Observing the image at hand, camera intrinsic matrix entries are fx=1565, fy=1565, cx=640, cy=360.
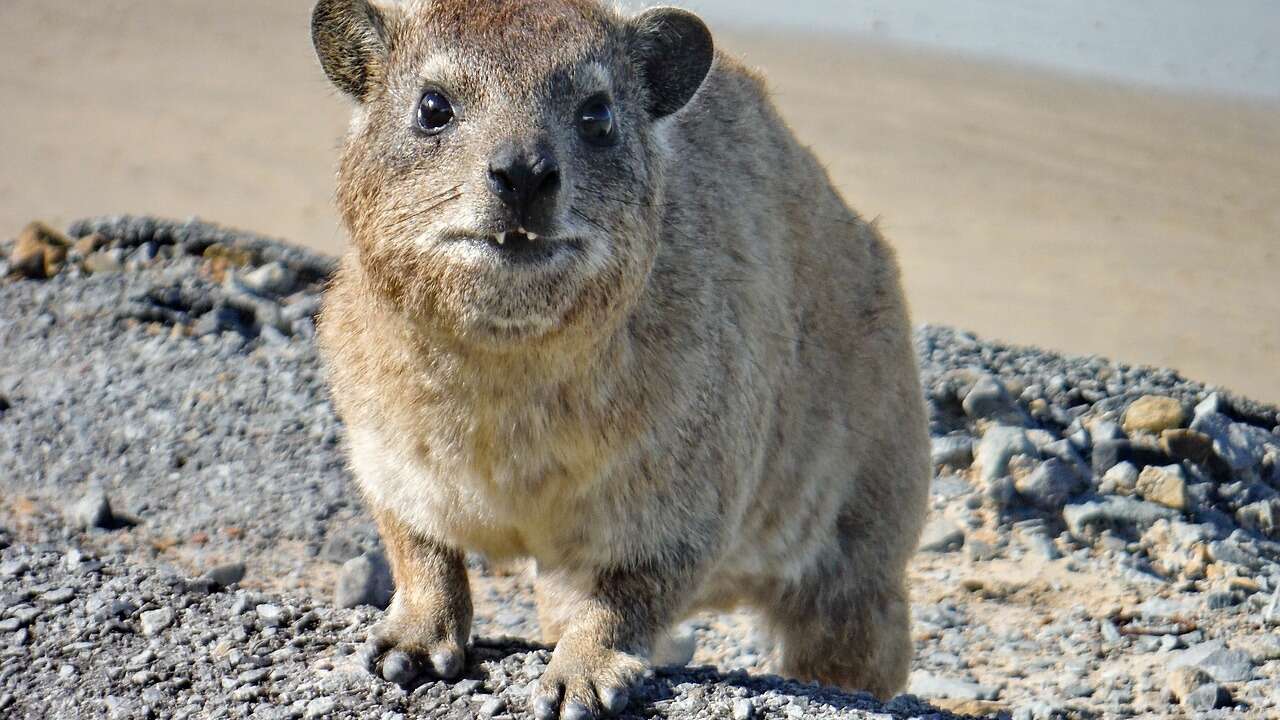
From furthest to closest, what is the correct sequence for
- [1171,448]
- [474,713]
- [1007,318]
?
[1007,318] < [1171,448] < [474,713]

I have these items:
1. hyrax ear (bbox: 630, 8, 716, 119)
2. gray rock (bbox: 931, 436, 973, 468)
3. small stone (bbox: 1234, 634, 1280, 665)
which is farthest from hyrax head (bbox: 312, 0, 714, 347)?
gray rock (bbox: 931, 436, 973, 468)

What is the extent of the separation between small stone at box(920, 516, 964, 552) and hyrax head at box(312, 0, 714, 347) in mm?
3873

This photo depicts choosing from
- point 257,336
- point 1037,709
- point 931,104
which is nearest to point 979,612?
point 1037,709

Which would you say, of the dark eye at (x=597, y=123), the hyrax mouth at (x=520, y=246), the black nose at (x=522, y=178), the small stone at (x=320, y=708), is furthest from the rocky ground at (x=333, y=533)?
the dark eye at (x=597, y=123)

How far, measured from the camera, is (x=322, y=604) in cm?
617

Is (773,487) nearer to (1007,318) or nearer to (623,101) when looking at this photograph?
(623,101)

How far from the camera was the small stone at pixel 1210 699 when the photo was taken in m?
6.59

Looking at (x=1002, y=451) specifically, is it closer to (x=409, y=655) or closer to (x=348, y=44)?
(x=409, y=655)

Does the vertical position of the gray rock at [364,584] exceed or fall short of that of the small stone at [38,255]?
it falls short

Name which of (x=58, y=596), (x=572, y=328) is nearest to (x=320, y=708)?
(x=58, y=596)

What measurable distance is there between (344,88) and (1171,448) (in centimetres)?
547

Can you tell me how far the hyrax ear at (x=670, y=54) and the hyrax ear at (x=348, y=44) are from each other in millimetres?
919

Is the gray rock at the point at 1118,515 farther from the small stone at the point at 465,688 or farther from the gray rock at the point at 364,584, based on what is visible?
the small stone at the point at 465,688

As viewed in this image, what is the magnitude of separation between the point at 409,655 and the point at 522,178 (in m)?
1.87
